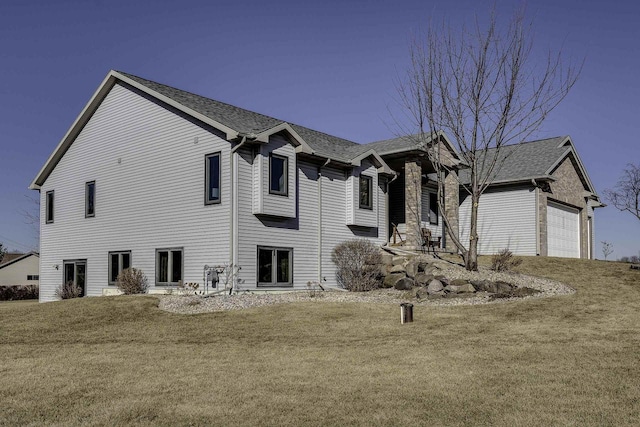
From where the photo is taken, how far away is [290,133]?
20.6 meters

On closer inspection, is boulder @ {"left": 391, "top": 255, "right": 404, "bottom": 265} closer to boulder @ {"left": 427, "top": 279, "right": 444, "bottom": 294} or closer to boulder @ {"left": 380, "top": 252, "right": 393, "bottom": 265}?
boulder @ {"left": 380, "top": 252, "right": 393, "bottom": 265}

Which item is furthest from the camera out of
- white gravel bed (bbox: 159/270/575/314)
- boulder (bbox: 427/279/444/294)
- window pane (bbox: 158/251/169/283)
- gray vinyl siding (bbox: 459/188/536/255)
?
gray vinyl siding (bbox: 459/188/536/255)

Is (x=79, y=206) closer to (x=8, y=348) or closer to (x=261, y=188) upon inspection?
(x=261, y=188)

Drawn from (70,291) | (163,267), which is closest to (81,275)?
(70,291)

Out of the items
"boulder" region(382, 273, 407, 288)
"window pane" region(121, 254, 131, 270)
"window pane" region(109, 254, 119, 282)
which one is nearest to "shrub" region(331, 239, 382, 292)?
"boulder" region(382, 273, 407, 288)

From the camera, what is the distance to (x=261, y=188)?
64.3ft

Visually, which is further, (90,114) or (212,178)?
(90,114)

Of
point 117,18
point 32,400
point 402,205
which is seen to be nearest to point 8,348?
point 32,400

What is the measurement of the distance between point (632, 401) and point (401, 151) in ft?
62.8

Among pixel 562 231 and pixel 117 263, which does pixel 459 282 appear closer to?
pixel 117 263

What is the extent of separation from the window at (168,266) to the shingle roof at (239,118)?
5.10 meters

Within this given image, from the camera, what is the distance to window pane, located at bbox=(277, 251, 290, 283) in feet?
68.4

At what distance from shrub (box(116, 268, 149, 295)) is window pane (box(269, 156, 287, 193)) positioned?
636 centimetres

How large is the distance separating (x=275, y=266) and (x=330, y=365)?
11.2 metres
